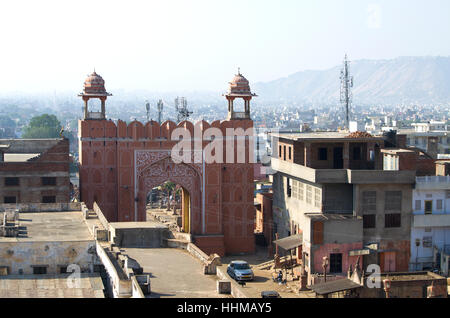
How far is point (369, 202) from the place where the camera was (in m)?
39.0

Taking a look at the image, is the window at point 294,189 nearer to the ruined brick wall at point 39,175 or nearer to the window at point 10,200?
the ruined brick wall at point 39,175

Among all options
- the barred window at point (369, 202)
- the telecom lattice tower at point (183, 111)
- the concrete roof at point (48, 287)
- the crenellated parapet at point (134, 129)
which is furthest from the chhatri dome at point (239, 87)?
the concrete roof at point (48, 287)

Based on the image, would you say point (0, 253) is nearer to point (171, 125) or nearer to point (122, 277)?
point (122, 277)

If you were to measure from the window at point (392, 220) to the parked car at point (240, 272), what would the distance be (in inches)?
286

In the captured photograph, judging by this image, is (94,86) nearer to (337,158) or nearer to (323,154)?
(323,154)

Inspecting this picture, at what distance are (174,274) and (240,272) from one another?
27.1 feet

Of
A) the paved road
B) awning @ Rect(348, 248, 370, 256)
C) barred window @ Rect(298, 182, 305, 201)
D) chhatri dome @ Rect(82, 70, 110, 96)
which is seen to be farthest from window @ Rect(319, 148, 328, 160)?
chhatri dome @ Rect(82, 70, 110, 96)

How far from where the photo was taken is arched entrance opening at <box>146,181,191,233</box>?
155ft

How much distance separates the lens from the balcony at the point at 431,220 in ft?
130

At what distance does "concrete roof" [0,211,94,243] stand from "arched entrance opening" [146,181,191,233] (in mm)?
9366

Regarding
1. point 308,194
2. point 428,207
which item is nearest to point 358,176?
point 308,194

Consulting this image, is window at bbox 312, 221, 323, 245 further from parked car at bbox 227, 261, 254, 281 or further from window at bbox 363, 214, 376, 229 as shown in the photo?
parked car at bbox 227, 261, 254, 281
